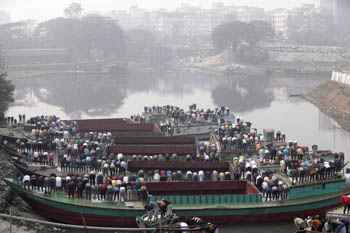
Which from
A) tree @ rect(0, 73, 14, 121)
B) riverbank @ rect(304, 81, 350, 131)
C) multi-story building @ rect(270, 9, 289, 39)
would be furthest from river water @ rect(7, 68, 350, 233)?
multi-story building @ rect(270, 9, 289, 39)

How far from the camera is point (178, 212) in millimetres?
14445

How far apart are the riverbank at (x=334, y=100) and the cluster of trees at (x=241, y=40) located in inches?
954

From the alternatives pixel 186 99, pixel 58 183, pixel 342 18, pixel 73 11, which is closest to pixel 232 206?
pixel 58 183

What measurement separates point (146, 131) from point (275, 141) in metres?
5.53

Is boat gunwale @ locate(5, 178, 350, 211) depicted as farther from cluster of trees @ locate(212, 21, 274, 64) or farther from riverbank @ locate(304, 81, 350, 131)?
cluster of trees @ locate(212, 21, 274, 64)

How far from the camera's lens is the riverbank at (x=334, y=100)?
110ft

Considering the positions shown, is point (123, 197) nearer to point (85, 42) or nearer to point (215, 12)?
point (85, 42)

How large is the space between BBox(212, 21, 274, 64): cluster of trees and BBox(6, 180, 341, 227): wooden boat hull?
54174 millimetres

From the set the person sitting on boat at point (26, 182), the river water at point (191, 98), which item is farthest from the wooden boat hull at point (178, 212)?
the river water at point (191, 98)

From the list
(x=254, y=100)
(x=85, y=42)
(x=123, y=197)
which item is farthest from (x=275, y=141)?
(x=85, y=42)

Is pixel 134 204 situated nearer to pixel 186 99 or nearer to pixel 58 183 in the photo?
pixel 58 183

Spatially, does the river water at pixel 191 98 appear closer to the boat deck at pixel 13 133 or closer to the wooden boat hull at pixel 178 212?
the wooden boat hull at pixel 178 212

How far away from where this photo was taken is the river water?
31.9 metres

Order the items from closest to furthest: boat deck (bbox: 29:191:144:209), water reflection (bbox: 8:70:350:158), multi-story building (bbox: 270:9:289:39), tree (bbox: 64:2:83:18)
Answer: boat deck (bbox: 29:191:144:209) < water reflection (bbox: 8:70:350:158) < tree (bbox: 64:2:83:18) < multi-story building (bbox: 270:9:289:39)
